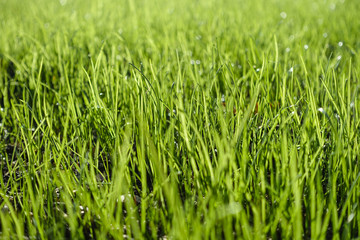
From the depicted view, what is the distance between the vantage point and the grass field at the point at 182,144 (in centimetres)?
78

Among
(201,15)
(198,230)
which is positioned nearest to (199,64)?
(198,230)

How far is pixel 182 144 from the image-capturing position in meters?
1.06

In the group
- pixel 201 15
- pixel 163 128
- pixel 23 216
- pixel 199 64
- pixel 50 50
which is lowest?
pixel 23 216

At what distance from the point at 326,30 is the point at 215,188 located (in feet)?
7.78

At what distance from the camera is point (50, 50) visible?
2002mm

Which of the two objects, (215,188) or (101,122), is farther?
(101,122)

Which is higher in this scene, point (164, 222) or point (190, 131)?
point (190, 131)

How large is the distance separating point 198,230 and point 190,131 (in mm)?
484

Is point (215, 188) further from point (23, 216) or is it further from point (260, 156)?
point (23, 216)

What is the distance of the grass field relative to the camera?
0.78 m

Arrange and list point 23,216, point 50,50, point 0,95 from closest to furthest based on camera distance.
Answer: point 23,216
point 0,95
point 50,50

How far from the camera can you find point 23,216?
91 centimetres

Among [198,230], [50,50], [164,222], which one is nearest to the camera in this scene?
[198,230]

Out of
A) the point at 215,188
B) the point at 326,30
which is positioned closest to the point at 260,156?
the point at 215,188
